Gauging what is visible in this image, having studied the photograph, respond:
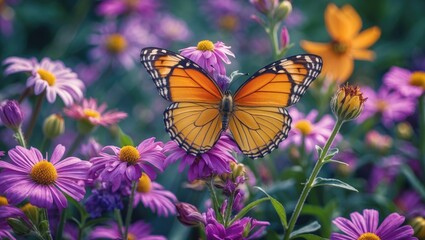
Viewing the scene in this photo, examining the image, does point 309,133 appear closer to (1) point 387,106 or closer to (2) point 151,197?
(1) point 387,106

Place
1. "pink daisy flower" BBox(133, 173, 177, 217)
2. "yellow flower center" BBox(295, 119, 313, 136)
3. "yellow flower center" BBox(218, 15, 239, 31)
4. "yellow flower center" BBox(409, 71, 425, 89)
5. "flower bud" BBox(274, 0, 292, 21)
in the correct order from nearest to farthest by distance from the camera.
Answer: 1. "pink daisy flower" BBox(133, 173, 177, 217)
2. "flower bud" BBox(274, 0, 292, 21)
3. "yellow flower center" BBox(295, 119, 313, 136)
4. "yellow flower center" BBox(409, 71, 425, 89)
5. "yellow flower center" BBox(218, 15, 239, 31)

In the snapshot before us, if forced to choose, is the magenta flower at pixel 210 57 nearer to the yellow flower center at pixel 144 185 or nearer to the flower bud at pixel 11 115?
the yellow flower center at pixel 144 185

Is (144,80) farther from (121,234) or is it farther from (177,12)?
(121,234)

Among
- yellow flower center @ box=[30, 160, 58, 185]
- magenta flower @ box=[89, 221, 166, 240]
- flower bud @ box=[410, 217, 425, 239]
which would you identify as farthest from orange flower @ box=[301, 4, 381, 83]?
yellow flower center @ box=[30, 160, 58, 185]

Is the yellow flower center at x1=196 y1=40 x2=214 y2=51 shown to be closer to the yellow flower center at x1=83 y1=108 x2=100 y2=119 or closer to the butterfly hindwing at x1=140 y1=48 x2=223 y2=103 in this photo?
the butterfly hindwing at x1=140 y1=48 x2=223 y2=103

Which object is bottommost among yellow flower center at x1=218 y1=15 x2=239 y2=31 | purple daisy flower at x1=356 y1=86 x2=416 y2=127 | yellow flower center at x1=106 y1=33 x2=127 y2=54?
purple daisy flower at x1=356 y1=86 x2=416 y2=127

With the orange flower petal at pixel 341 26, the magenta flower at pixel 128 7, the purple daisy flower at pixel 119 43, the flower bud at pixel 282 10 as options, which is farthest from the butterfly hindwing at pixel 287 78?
the magenta flower at pixel 128 7
